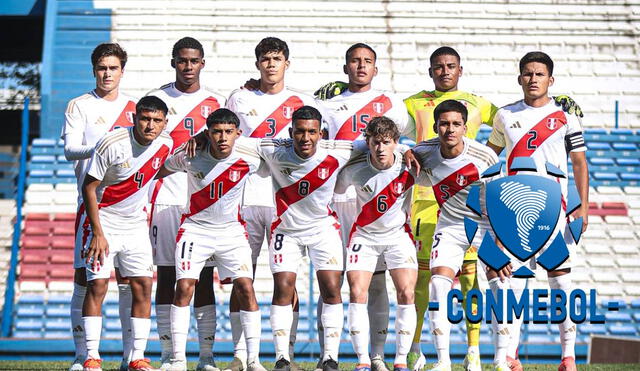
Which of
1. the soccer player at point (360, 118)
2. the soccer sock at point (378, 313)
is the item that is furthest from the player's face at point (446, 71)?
the soccer sock at point (378, 313)

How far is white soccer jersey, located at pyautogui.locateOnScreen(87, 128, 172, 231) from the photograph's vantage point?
6.73 m

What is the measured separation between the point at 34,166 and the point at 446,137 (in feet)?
30.6

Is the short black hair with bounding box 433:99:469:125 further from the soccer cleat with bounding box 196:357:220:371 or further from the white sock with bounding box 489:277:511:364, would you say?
the soccer cleat with bounding box 196:357:220:371

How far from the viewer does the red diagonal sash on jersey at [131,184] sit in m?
6.83

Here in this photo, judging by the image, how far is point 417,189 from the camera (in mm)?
7445

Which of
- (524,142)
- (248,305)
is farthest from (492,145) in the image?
(248,305)

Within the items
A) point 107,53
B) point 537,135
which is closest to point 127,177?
point 107,53

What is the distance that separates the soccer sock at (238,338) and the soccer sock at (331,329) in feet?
2.23

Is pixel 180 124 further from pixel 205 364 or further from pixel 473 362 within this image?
pixel 473 362


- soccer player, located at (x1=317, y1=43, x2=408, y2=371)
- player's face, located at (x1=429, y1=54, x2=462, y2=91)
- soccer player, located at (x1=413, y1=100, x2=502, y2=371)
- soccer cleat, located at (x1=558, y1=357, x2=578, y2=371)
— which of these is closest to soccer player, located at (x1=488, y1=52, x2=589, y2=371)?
soccer cleat, located at (x1=558, y1=357, x2=578, y2=371)

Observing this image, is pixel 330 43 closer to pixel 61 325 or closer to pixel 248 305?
pixel 61 325

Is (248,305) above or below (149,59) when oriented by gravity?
below

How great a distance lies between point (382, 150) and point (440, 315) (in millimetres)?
1190

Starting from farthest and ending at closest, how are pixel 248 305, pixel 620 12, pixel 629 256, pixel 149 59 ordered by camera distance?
1. pixel 620 12
2. pixel 149 59
3. pixel 629 256
4. pixel 248 305
